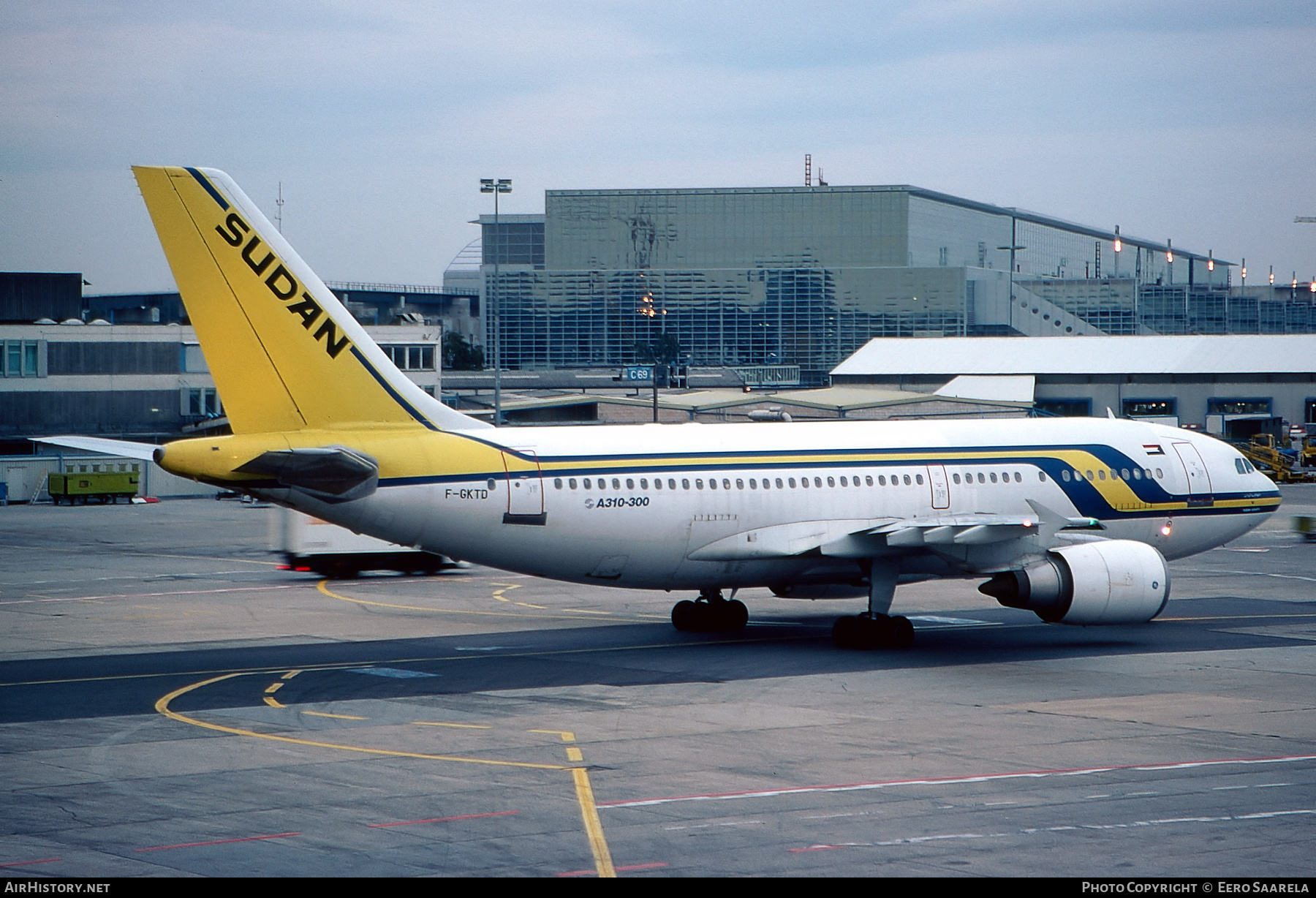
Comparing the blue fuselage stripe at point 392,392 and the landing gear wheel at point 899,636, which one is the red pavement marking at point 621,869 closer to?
the blue fuselage stripe at point 392,392

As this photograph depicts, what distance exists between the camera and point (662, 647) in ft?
110

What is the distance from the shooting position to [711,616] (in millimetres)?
35938

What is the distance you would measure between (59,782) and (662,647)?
15.6 meters

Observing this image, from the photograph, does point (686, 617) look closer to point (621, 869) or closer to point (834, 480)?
point (834, 480)

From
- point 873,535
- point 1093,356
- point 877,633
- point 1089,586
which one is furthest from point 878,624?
point 1093,356

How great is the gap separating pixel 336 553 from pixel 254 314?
22.1 meters

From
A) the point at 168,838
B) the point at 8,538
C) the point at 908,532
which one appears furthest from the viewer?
the point at 8,538

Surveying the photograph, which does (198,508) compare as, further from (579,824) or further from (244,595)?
(579,824)

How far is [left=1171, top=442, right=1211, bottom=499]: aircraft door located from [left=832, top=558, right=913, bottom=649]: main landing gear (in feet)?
31.5

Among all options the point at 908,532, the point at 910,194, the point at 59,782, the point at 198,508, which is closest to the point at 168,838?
the point at 59,782

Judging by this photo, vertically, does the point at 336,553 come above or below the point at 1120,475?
below

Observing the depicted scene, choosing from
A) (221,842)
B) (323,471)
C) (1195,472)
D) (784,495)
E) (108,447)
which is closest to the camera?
(221,842)

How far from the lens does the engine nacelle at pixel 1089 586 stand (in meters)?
32.7

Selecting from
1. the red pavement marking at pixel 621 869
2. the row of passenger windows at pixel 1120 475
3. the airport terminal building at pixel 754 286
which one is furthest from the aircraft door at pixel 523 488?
the airport terminal building at pixel 754 286
